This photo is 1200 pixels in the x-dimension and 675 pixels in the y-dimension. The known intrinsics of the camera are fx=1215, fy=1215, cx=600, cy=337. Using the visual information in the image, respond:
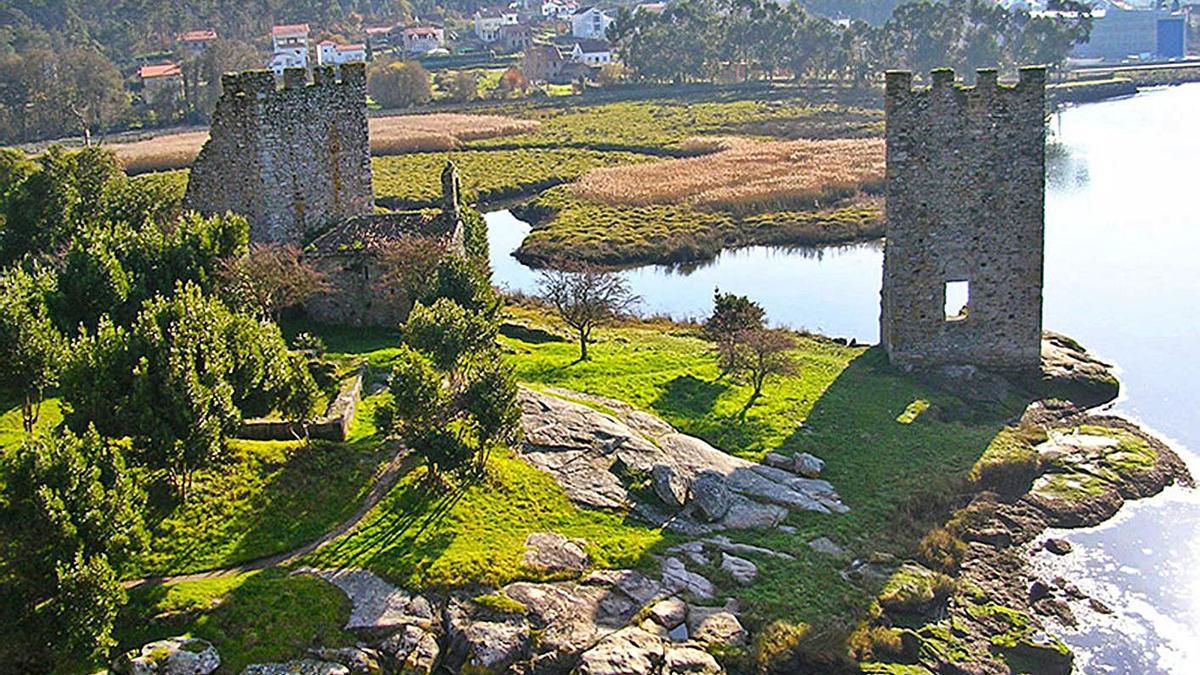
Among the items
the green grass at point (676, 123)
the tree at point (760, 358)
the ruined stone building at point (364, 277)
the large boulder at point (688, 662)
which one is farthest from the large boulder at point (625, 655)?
the green grass at point (676, 123)

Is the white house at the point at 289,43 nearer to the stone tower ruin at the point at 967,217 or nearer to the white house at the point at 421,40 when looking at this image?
the white house at the point at 421,40

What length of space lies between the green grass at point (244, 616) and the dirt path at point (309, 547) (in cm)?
27

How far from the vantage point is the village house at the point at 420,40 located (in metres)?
167

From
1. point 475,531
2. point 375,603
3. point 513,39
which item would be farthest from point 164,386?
point 513,39

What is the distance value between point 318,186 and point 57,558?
825 inches

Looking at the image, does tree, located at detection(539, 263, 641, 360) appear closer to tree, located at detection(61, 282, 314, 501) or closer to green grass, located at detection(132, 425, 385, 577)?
green grass, located at detection(132, 425, 385, 577)

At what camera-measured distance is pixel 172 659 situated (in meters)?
17.8

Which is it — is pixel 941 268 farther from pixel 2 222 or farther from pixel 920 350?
pixel 2 222

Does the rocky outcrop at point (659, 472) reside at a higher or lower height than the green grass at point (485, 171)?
lower

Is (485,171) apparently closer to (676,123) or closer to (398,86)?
(676,123)

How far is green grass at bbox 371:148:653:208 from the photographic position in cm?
6888

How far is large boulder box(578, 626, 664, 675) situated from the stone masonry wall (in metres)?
21.0

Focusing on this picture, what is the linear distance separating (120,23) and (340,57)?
A: 34926 mm

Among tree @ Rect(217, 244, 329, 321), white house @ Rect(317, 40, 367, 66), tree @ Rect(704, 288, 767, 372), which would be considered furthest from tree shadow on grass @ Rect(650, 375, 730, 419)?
white house @ Rect(317, 40, 367, 66)
